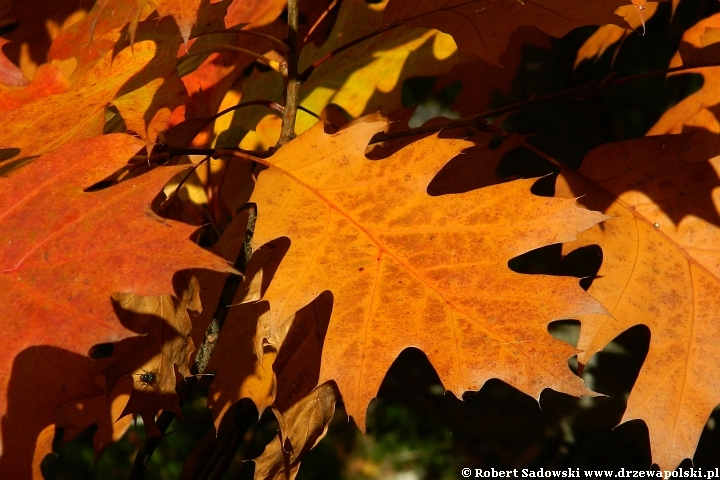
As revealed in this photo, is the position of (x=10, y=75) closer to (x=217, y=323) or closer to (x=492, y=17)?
(x=217, y=323)

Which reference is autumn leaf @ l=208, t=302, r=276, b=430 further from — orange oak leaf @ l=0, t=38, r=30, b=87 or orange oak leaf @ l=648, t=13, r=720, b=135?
orange oak leaf @ l=648, t=13, r=720, b=135

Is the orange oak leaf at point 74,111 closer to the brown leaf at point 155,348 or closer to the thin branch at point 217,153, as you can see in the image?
the thin branch at point 217,153

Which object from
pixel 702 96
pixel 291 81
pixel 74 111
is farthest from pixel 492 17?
pixel 74 111

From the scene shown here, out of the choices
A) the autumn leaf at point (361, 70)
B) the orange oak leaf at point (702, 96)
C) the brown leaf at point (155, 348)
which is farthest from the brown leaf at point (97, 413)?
the orange oak leaf at point (702, 96)

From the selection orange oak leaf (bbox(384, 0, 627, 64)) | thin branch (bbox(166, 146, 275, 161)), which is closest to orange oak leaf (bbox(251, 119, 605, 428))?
thin branch (bbox(166, 146, 275, 161))

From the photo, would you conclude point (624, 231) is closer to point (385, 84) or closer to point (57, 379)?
point (385, 84)

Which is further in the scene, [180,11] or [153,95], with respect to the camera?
[153,95]

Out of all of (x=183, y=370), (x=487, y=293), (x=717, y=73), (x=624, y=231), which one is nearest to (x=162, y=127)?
(x=183, y=370)
